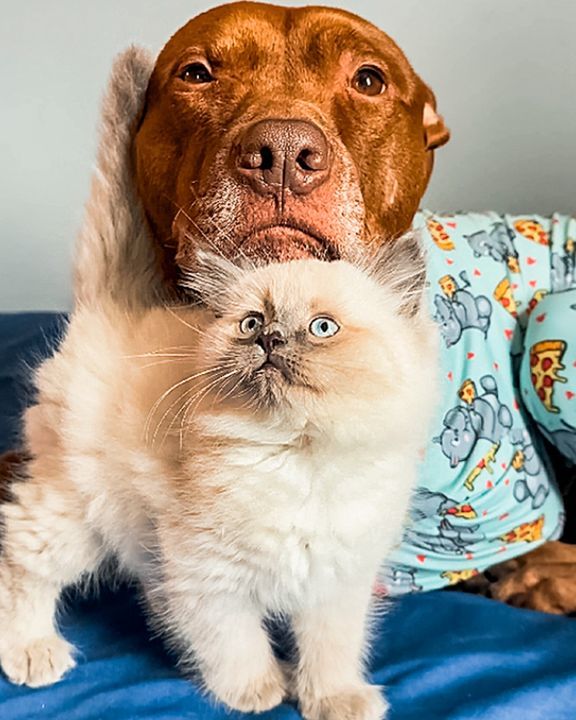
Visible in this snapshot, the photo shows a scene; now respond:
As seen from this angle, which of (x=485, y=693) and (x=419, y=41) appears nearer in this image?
(x=485, y=693)

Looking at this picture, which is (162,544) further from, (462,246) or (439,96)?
(439,96)

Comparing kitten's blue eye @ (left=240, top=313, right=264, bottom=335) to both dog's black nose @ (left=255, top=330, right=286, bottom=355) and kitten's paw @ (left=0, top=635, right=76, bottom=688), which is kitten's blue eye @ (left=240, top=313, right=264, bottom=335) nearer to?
dog's black nose @ (left=255, top=330, right=286, bottom=355)

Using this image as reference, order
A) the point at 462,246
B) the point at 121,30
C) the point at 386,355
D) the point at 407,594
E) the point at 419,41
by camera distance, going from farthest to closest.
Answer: the point at 121,30 → the point at 419,41 → the point at 462,246 → the point at 407,594 → the point at 386,355

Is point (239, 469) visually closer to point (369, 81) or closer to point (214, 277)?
point (214, 277)

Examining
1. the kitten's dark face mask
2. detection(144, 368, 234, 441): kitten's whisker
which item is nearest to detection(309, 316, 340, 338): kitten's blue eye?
the kitten's dark face mask

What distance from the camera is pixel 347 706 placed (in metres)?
0.83

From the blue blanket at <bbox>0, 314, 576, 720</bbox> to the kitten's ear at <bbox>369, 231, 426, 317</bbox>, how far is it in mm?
381

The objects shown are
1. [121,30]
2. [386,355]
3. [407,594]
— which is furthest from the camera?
[121,30]

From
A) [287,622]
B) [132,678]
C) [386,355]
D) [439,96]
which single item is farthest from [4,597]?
[439,96]

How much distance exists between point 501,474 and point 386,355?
19.3 inches

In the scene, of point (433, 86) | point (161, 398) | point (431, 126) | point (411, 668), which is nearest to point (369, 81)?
point (431, 126)

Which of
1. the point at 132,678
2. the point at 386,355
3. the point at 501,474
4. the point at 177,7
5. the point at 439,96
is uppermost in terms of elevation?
the point at 177,7

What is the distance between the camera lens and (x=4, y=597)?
882 millimetres

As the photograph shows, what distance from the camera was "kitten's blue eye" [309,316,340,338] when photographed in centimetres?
69
